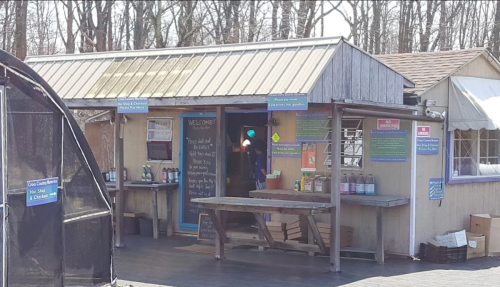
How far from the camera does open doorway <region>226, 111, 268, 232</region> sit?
14.4m

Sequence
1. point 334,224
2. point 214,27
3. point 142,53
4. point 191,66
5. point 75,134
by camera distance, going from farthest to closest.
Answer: point 214,27
point 142,53
point 191,66
point 334,224
point 75,134

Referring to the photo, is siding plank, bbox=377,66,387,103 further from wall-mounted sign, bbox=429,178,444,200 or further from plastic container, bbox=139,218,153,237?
plastic container, bbox=139,218,153,237

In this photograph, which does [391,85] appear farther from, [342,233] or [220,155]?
[220,155]

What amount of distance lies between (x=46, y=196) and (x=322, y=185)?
5.47 metres

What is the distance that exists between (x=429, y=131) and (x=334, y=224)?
273 cm

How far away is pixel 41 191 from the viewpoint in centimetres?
771

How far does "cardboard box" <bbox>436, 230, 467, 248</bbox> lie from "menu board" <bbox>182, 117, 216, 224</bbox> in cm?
429

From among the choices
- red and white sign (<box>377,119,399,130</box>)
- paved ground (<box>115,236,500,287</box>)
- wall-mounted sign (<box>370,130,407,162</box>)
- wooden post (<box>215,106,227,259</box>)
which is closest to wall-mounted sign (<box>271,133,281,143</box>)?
wooden post (<box>215,106,227,259</box>)

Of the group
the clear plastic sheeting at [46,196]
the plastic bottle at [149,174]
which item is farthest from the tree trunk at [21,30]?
the clear plastic sheeting at [46,196]

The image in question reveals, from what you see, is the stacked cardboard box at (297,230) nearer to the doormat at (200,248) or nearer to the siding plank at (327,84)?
the doormat at (200,248)

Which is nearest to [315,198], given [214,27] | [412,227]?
[412,227]

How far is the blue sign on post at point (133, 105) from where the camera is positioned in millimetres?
11216

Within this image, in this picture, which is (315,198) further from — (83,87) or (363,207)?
(83,87)

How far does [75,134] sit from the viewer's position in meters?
8.31
